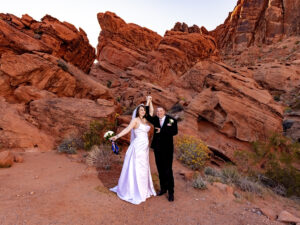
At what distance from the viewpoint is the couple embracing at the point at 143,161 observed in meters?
4.29

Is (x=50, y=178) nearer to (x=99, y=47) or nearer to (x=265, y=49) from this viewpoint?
(x=99, y=47)

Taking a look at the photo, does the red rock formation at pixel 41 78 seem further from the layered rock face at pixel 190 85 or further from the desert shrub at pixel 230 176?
the desert shrub at pixel 230 176

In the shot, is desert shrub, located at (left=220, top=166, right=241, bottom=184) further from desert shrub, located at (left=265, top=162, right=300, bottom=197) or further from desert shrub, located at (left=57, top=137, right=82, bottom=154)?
desert shrub, located at (left=57, top=137, right=82, bottom=154)

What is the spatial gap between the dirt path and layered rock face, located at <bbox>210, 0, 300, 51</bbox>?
49730 millimetres

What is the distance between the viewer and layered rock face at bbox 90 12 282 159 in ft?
32.3

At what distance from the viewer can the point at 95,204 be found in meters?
3.75

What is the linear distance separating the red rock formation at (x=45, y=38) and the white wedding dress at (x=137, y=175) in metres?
10.7

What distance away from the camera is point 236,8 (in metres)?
53.5

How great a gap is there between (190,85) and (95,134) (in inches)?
441

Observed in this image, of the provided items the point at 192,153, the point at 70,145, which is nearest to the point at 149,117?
the point at 192,153

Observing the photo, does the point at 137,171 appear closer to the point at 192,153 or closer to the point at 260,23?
the point at 192,153

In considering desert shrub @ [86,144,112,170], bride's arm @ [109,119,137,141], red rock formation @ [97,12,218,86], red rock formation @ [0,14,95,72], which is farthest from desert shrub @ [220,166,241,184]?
red rock formation @ [97,12,218,86]

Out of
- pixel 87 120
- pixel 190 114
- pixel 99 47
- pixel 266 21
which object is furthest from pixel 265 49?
pixel 87 120

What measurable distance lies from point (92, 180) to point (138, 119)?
2277 millimetres
